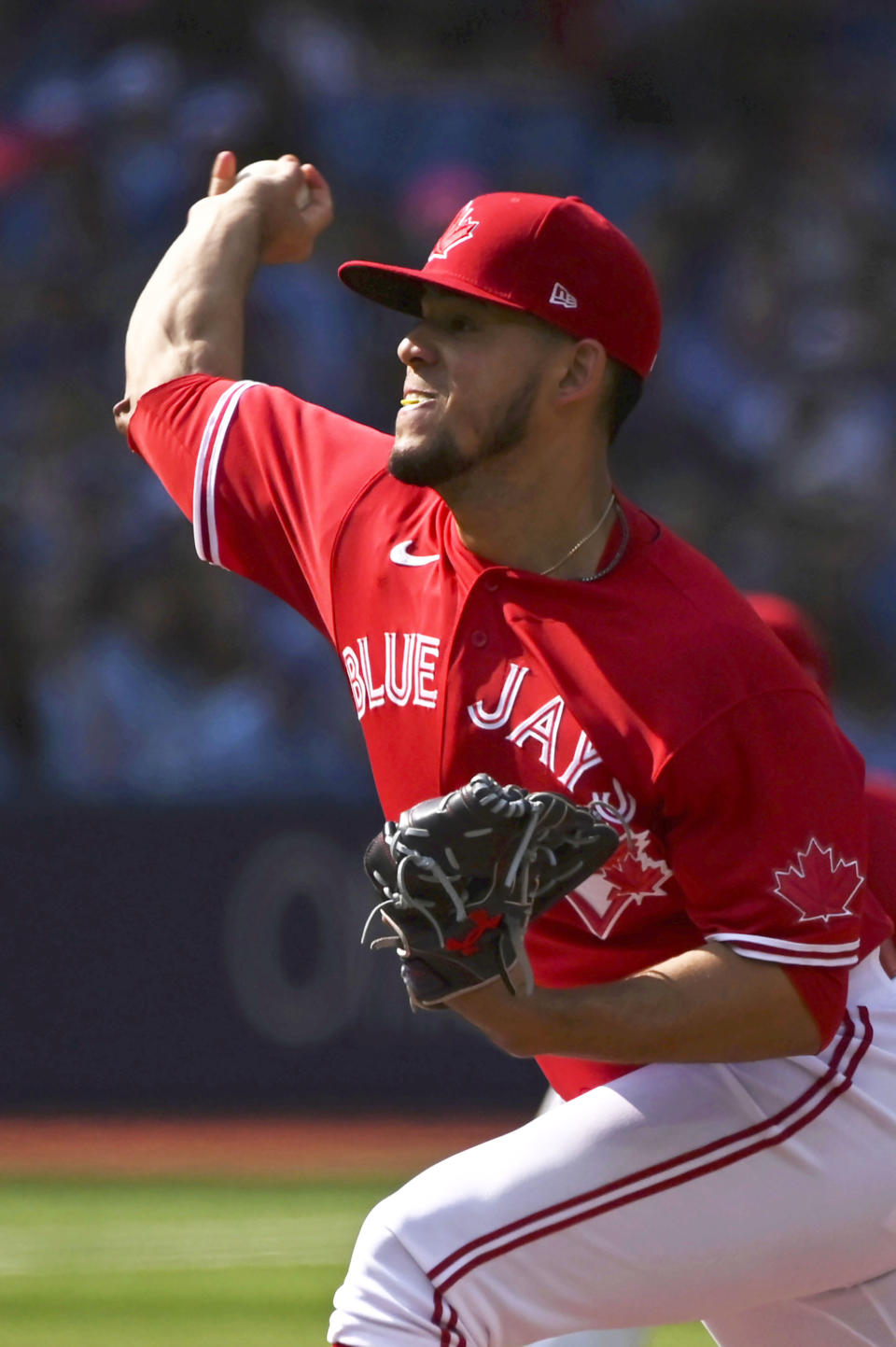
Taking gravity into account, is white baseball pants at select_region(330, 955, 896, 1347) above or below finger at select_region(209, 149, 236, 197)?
below

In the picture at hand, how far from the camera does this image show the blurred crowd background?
32.8 ft

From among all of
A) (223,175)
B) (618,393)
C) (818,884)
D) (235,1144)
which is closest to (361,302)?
(235,1144)

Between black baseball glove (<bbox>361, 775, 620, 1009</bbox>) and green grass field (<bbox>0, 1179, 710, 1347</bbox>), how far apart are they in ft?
9.47

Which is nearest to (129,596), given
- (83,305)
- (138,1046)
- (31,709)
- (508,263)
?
(31,709)

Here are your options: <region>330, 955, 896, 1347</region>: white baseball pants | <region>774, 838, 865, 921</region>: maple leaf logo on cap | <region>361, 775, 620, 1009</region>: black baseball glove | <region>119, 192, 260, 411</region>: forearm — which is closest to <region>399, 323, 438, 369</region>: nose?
<region>119, 192, 260, 411</region>: forearm

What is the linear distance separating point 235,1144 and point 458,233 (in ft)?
19.0

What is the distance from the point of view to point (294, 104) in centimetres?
1105

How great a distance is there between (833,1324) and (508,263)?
5.48 ft

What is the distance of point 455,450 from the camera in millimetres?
2918

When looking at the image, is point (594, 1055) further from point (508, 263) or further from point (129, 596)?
point (129, 596)

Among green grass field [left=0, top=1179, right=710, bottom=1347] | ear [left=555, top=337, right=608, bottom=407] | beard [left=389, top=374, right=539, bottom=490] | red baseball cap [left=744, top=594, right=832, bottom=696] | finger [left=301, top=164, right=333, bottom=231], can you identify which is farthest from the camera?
green grass field [left=0, top=1179, right=710, bottom=1347]

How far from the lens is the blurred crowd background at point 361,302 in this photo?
10008 mm

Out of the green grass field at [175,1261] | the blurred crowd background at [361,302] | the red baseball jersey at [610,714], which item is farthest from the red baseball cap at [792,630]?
the blurred crowd background at [361,302]

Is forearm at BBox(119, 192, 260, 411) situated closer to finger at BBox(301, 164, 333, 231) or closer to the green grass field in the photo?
finger at BBox(301, 164, 333, 231)
